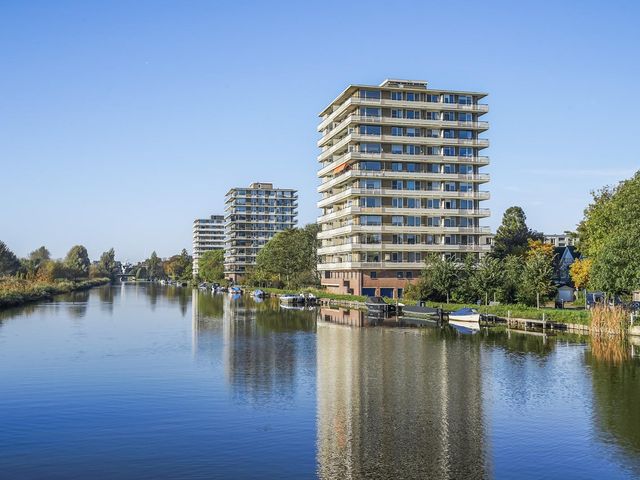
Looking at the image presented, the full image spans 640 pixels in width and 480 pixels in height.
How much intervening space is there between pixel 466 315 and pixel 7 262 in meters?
149

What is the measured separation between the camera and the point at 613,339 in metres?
57.5

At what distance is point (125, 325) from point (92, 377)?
39.1m

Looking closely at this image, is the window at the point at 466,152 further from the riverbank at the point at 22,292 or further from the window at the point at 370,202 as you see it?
the riverbank at the point at 22,292

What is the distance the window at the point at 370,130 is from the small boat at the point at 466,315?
43.1 meters

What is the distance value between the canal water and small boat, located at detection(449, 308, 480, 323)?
13647 millimetres

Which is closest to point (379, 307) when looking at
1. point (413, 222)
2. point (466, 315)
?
point (466, 315)

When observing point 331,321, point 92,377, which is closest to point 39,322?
point 331,321

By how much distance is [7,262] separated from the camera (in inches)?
7175

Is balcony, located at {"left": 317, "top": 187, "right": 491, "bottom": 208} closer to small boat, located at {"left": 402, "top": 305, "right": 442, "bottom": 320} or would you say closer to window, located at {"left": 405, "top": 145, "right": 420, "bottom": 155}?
window, located at {"left": 405, "top": 145, "right": 420, "bottom": 155}

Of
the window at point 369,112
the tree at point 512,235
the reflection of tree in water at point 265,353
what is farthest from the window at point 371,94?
the reflection of tree in water at point 265,353

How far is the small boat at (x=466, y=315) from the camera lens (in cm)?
7306

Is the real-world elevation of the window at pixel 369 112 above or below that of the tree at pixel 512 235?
above

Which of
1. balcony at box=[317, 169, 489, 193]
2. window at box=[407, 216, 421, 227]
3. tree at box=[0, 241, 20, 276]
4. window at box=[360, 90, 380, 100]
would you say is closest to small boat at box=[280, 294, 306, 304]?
balcony at box=[317, 169, 489, 193]

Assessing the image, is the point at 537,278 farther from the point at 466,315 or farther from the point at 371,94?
the point at 371,94
